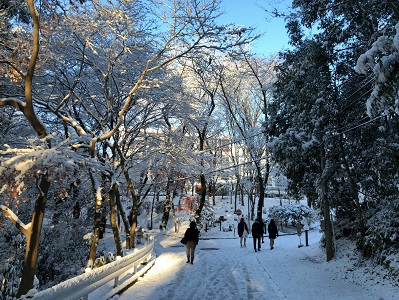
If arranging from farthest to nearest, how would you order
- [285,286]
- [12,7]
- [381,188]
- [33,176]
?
[381,188] → [12,7] → [285,286] → [33,176]

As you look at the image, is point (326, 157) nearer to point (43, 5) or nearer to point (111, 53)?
point (111, 53)

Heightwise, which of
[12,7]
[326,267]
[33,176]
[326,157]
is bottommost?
[326,267]

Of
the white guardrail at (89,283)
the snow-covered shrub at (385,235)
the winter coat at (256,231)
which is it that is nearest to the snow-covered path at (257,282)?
the white guardrail at (89,283)

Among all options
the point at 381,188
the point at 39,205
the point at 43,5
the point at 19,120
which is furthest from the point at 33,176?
the point at 381,188

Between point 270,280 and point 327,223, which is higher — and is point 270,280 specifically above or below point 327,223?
below

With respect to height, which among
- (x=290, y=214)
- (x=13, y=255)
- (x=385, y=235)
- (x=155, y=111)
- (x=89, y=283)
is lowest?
(x=13, y=255)

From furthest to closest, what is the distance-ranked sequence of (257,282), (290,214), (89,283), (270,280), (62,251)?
1. (290,214)
2. (62,251)
3. (270,280)
4. (257,282)
5. (89,283)

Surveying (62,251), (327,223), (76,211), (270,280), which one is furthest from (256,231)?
(76,211)

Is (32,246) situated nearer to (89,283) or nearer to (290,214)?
(89,283)

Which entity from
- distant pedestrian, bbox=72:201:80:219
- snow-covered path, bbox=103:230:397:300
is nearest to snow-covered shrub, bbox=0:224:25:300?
snow-covered path, bbox=103:230:397:300

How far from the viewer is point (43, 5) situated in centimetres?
755

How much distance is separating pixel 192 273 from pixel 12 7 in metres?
9.17

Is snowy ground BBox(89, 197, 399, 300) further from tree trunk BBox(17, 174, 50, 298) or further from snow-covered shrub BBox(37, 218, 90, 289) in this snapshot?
snow-covered shrub BBox(37, 218, 90, 289)

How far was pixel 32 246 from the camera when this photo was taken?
5715mm
